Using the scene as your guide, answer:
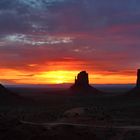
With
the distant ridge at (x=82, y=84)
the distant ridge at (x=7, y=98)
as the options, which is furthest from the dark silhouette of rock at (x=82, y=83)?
the distant ridge at (x=7, y=98)

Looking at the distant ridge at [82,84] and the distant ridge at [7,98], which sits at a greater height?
the distant ridge at [82,84]

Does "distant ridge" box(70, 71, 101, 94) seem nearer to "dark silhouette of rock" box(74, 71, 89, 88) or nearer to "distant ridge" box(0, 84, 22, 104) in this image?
"dark silhouette of rock" box(74, 71, 89, 88)

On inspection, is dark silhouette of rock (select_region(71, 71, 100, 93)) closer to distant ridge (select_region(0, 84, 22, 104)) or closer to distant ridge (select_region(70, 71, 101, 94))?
distant ridge (select_region(70, 71, 101, 94))

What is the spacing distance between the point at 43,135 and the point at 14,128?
4065mm

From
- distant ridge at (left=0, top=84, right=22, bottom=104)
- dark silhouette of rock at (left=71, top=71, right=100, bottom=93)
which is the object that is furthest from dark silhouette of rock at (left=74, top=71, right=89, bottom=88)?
distant ridge at (left=0, top=84, right=22, bottom=104)

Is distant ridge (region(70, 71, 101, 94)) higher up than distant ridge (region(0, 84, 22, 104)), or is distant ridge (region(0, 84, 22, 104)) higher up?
distant ridge (region(70, 71, 101, 94))

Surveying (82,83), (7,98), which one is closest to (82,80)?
(82,83)

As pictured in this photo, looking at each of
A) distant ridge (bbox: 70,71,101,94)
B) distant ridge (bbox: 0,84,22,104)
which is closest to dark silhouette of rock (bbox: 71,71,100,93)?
distant ridge (bbox: 70,71,101,94)

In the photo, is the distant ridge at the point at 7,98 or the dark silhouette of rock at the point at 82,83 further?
the dark silhouette of rock at the point at 82,83

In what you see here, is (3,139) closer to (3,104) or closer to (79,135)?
(79,135)

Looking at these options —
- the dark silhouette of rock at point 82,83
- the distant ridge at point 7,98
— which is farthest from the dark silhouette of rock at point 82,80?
the distant ridge at point 7,98

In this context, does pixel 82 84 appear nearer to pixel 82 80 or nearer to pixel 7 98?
pixel 82 80

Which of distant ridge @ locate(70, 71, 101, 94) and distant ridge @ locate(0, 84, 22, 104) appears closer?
distant ridge @ locate(0, 84, 22, 104)

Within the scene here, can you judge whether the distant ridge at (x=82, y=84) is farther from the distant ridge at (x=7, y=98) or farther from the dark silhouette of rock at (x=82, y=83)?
the distant ridge at (x=7, y=98)
